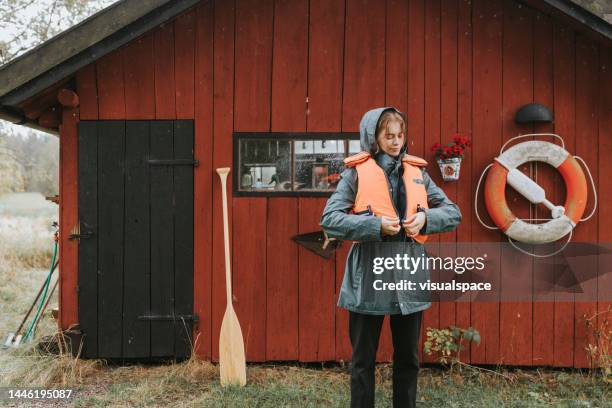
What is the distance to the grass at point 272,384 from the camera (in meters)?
3.37

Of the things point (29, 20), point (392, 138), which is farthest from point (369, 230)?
point (29, 20)

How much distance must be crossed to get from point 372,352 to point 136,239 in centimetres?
222

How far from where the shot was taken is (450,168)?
12.4ft

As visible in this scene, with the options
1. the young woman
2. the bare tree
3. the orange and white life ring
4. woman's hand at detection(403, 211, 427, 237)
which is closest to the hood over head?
the young woman

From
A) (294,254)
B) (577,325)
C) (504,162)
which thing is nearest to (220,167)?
(294,254)

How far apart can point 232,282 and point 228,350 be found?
556 millimetres

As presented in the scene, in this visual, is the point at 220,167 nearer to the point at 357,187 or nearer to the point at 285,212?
the point at 285,212

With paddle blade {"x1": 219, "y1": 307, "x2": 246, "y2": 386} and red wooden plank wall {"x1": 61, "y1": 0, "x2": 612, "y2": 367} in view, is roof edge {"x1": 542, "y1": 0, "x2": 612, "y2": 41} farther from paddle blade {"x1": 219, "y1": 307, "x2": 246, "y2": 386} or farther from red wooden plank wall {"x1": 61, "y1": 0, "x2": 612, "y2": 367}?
paddle blade {"x1": 219, "y1": 307, "x2": 246, "y2": 386}

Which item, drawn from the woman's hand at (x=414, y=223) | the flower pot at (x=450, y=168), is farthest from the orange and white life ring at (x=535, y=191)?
the woman's hand at (x=414, y=223)

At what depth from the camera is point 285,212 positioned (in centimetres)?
397

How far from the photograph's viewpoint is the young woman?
239cm

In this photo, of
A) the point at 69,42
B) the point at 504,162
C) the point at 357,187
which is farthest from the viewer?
the point at 504,162

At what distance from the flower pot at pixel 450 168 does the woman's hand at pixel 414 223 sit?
1.54 metres

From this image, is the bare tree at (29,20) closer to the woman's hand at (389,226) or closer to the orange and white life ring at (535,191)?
the orange and white life ring at (535,191)
